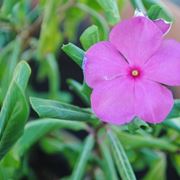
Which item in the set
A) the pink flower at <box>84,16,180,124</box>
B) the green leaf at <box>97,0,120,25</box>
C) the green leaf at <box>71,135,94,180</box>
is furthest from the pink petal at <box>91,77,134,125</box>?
the green leaf at <box>71,135,94,180</box>

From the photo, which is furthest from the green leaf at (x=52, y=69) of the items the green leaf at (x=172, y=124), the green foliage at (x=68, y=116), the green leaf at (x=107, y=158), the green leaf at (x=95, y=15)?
the green leaf at (x=172, y=124)

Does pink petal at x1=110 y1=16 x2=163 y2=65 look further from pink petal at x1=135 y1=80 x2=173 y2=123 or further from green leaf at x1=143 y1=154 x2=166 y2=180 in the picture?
green leaf at x1=143 y1=154 x2=166 y2=180

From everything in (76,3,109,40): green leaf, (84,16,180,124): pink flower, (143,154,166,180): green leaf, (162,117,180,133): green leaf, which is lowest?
(143,154,166,180): green leaf

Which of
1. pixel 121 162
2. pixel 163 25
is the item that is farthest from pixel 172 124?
pixel 163 25

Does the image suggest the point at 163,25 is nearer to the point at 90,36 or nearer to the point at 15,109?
the point at 90,36

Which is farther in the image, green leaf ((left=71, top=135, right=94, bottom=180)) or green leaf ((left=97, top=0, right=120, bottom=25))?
green leaf ((left=71, top=135, right=94, bottom=180))

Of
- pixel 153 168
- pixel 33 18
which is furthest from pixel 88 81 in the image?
pixel 33 18
